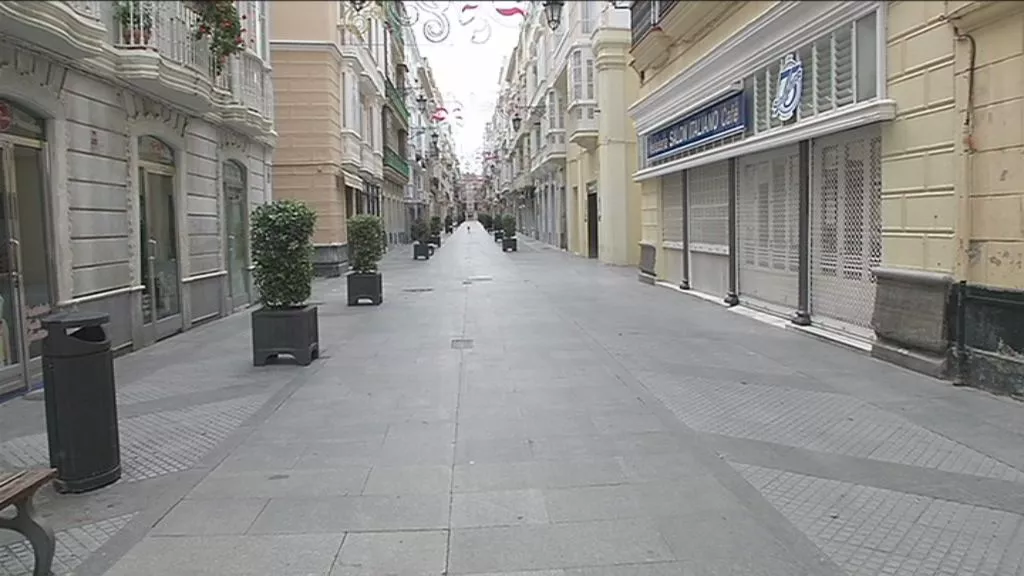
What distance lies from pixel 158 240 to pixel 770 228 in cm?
907

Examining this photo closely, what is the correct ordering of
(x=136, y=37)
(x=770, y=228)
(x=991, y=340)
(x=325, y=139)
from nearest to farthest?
(x=991, y=340), (x=136, y=37), (x=770, y=228), (x=325, y=139)

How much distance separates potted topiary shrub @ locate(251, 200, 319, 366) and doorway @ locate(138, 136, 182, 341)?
2.75 m

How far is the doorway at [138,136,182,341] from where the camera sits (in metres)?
11.0

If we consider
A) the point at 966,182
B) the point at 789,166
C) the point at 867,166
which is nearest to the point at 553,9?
the point at 966,182

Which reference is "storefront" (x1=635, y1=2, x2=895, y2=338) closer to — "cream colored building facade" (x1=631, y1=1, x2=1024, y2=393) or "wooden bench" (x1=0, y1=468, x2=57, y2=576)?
"cream colored building facade" (x1=631, y1=1, x2=1024, y2=393)

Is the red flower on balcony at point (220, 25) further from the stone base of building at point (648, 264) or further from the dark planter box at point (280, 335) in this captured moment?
the stone base of building at point (648, 264)

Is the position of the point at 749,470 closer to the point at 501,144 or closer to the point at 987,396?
the point at 987,396

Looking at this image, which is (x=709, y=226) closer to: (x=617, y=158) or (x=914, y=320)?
(x=914, y=320)

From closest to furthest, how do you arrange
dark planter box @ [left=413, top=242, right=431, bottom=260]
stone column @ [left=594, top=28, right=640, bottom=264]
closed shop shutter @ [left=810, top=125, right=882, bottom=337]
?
closed shop shutter @ [left=810, top=125, right=882, bottom=337] → stone column @ [left=594, top=28, right=640, bottom=264] → dark planter box @ [left=413, top=242, right=431, bottom=260]

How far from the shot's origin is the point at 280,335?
8.95 meters

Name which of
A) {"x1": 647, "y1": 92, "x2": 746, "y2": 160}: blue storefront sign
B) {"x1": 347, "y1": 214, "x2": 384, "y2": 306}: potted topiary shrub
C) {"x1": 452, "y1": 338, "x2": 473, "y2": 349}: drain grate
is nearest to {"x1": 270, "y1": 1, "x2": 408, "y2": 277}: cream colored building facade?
{"x1": 347, "y1": 214, "x2": 384, "y2": 306}: potted topiary shrub

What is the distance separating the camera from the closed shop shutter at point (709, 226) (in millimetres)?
14188

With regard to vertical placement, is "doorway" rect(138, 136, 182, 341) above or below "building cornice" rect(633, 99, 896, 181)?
below

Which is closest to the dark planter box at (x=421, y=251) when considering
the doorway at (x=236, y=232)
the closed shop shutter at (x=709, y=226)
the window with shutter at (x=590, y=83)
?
the window with shutter at (x=590, y=83)
